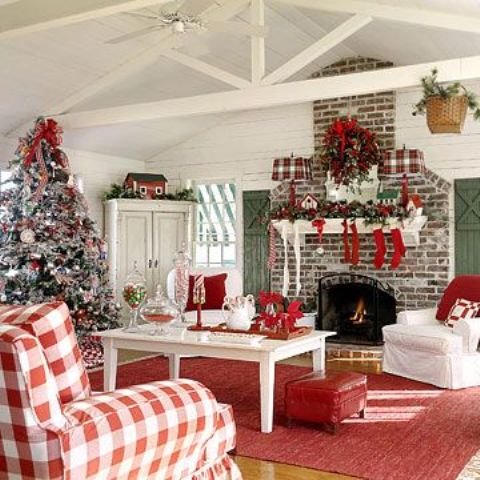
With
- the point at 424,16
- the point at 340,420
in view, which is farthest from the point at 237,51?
the point at 340,420

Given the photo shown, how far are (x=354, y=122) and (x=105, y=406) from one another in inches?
231

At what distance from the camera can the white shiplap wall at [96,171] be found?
8508mm

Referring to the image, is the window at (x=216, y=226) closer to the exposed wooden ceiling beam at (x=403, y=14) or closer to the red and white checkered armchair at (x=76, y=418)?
the exposed wooden ceiling beam at (x=403, y=14)

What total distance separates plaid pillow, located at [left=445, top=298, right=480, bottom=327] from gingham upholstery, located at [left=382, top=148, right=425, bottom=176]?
1715 mm

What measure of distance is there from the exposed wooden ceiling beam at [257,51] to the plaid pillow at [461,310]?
9.05ft

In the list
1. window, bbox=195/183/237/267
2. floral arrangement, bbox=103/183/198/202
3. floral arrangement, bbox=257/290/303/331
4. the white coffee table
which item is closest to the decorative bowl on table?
the white coffee table

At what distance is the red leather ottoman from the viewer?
4328 millimetres

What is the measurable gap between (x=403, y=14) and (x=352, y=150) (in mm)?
2240

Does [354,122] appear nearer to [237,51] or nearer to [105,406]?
[237,51]

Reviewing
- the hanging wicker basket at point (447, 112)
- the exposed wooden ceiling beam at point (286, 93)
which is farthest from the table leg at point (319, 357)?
the exposed wooden ceiling beam at point (286, 93)

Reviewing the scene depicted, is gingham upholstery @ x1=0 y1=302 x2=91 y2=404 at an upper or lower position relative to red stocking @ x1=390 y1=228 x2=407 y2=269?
lower

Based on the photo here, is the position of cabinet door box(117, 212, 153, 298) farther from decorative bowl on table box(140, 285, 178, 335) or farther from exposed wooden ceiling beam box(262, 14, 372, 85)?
decorative bowl on table box(140, 285, 178, 335)

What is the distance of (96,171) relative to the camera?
877cm

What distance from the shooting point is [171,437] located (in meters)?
2.55
